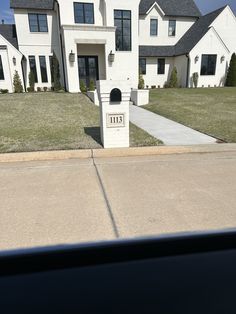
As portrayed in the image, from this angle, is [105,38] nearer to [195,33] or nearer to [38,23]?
[38,23]

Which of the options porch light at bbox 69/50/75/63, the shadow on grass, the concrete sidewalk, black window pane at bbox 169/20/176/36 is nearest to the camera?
the concrete sidewalk

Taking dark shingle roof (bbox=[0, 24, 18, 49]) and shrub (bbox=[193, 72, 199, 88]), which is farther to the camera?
shrub (bbox=[193, 72, 199, 88])

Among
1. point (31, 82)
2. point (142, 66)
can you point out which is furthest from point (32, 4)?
point (142, 66)

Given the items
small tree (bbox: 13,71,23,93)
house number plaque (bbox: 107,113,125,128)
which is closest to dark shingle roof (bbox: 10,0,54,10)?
small tree (bbox: 13,71,23,93)

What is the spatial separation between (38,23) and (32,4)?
150 centimetres

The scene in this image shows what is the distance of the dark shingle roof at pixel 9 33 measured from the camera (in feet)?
73.4

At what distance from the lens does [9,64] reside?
68.0ft

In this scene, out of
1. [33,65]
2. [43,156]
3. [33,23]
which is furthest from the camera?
[33,65]

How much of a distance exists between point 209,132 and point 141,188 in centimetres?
459

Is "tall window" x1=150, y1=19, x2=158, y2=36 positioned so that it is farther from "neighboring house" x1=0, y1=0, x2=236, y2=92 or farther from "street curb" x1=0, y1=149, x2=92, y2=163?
"street curb" x1=0, y1=149, x2=92, y2=163

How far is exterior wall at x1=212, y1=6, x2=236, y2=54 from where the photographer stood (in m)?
24.3

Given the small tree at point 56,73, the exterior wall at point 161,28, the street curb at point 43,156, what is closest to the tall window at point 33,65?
the small tree at point 56,73

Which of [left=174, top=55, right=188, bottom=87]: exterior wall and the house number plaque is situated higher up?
[left=174, top=55, right=188, bottom=87]: exterior wall

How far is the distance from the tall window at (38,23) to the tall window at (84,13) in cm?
335
